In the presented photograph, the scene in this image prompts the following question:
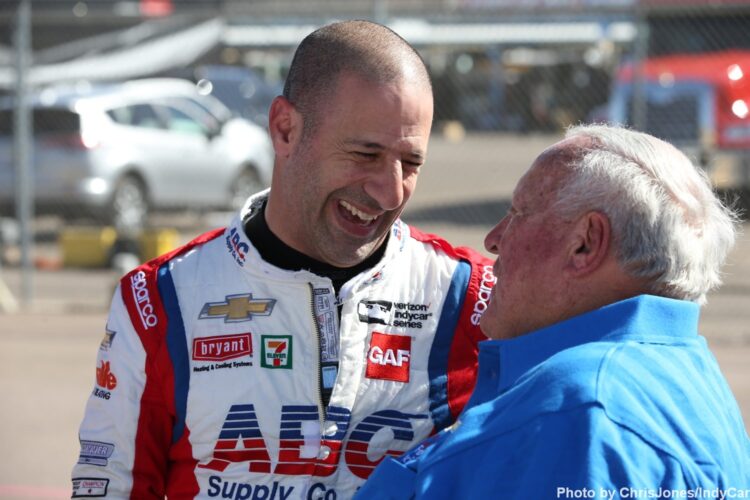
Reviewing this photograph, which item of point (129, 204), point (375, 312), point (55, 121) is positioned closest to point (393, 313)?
point (375, 312)

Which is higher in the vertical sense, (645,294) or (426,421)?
(645,294)

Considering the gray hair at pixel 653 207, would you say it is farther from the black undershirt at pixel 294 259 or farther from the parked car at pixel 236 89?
the parked car at pixel 236 89

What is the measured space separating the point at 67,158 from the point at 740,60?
308 inches

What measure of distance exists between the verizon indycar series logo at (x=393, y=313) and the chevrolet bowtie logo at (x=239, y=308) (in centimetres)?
21

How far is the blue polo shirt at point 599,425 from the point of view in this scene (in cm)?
180

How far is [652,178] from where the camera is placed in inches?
80.8

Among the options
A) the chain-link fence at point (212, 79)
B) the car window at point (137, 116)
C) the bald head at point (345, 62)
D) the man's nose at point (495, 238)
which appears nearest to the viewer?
the man's nose at point (495, 238)

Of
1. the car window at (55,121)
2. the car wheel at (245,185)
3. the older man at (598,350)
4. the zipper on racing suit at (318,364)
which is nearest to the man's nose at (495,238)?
the older man at (598,350)

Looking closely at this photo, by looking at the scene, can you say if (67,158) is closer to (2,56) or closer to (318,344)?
(2,56)

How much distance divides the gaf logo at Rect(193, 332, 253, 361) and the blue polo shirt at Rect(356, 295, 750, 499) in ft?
1.69

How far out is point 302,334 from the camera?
2.48 meters

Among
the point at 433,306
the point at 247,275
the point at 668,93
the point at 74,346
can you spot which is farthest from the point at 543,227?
the point at 668,93

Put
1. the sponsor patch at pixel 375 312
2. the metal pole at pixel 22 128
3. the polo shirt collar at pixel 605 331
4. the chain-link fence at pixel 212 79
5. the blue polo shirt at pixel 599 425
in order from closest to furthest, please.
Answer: the blue polo shirt at pixel 599 425
the polo shirt collar at pixel 605 331
the sponsor patch at pixel 375 312
the metal pole at pixel 22 128
the chain-link fence at pixel 212 79

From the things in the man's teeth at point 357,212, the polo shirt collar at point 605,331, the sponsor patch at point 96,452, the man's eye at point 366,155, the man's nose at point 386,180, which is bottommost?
the sponsor patch at point 96,452
